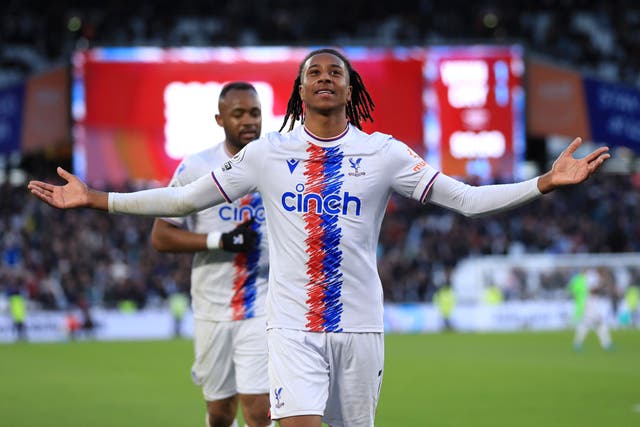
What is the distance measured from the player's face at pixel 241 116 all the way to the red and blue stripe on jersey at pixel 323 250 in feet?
6.67

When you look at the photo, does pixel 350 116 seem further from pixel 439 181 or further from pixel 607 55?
pixel 607 55

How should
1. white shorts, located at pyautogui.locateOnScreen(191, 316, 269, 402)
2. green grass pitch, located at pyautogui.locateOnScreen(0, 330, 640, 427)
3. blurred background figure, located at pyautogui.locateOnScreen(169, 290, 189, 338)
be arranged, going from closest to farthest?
white shorts, located at pyautogui.locateOnScreen(191, 316, 269, 402) < green grass pitch, located at pyautogui.locateOnScreen(0, 330, 640, 427) < blurred background figure, located at pyautogui.locateOnScreen(169, 290, 189, 338)

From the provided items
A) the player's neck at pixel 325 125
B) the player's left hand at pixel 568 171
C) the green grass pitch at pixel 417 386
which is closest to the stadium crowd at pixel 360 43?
the green grass pitch at pixel 417 386

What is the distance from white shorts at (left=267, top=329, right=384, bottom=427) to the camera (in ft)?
17.4

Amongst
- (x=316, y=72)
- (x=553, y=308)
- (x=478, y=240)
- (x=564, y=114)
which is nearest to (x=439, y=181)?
(x=316, y=72)

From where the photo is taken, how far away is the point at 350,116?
6.13 metres

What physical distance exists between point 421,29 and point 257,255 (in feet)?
98.5

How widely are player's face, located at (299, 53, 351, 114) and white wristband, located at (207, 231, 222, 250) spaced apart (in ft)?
6.07

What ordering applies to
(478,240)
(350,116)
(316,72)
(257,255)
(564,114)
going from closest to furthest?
(316,72), (350,116), (257,255), (564,114), (478,240)

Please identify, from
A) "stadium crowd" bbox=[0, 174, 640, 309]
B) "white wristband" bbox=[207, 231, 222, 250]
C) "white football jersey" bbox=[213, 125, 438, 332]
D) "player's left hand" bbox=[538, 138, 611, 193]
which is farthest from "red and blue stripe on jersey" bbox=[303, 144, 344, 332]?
"stadium crowd" bbox=[0, 174, 640, 309]

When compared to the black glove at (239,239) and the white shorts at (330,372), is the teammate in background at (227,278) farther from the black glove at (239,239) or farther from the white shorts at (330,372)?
the white shorts at (330,372)

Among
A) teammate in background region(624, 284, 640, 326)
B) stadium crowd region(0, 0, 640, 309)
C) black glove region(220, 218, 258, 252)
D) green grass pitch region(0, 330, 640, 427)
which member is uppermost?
stadium crowd region(0, 0, 640, 309)

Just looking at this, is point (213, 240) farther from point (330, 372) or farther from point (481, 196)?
point (481, 196)

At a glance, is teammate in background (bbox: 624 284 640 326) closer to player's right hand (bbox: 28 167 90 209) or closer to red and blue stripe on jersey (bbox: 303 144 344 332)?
red and blue stripe on jersey (bbox: 303 144 344 332)
